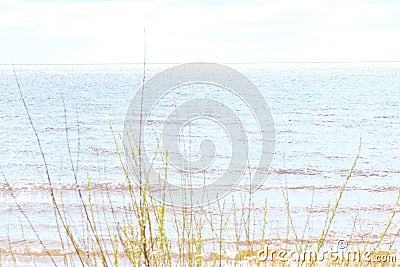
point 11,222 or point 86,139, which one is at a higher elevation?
point 86,139

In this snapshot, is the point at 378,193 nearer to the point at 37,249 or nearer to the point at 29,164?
the point at 37,249

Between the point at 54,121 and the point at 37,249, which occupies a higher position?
the point at 54,121

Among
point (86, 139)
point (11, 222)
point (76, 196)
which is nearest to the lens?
point (11, 222)

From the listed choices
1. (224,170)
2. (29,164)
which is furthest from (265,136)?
(29,164)

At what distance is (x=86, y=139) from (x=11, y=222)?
12492 mm

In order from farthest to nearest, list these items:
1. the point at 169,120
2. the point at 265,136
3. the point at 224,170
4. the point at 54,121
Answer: the point at 54,121 → the point at 169,120 → the point at 265,136 → the point at 224,170

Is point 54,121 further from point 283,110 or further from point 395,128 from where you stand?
point 395,128

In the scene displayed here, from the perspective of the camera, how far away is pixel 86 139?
23094mm

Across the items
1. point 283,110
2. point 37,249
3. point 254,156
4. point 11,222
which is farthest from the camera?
point 283,110

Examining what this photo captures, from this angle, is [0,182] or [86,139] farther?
[86,139]

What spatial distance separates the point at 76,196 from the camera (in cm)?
1269

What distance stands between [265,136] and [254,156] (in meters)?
6.02

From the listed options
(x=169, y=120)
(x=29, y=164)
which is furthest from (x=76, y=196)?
(x=169, y=120)

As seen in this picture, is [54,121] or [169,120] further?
[54,121]
